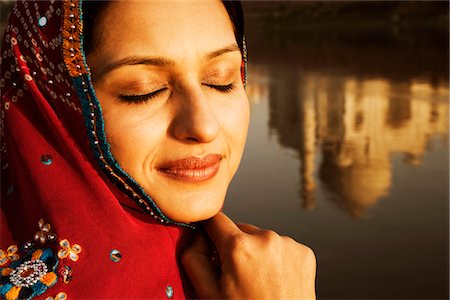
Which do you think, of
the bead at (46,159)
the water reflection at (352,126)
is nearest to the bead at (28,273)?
the bead at (46,159)

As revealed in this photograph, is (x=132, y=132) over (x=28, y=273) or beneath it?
over

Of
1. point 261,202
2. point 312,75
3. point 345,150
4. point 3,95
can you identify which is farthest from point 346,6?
point 3,95

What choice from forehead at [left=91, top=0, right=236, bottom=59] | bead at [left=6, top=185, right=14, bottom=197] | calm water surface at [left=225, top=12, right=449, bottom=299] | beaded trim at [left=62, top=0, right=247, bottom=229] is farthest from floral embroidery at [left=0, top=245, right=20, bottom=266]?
calm water surface at [left=225, top=12, right=449, bottom=299]

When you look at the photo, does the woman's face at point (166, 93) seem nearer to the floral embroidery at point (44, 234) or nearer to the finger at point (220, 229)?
the finger at point (220, 229)

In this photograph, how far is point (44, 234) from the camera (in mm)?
1563

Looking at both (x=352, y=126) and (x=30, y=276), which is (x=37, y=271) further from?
(x=352, y=126)

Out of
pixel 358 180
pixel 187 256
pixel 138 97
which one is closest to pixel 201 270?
pixel 187 256

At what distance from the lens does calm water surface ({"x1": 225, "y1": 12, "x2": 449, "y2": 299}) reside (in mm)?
4980

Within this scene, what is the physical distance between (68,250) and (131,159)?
284mm

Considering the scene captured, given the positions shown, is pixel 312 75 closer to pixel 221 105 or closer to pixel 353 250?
pixel 353 250

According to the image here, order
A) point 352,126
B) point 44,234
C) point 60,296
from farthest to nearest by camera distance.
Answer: point 352,126 < point 44,234 < point 60,296

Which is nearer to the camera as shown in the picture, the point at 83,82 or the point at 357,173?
the point at 83,82

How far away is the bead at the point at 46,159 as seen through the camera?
1.64m

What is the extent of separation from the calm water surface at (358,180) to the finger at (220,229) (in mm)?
3144
